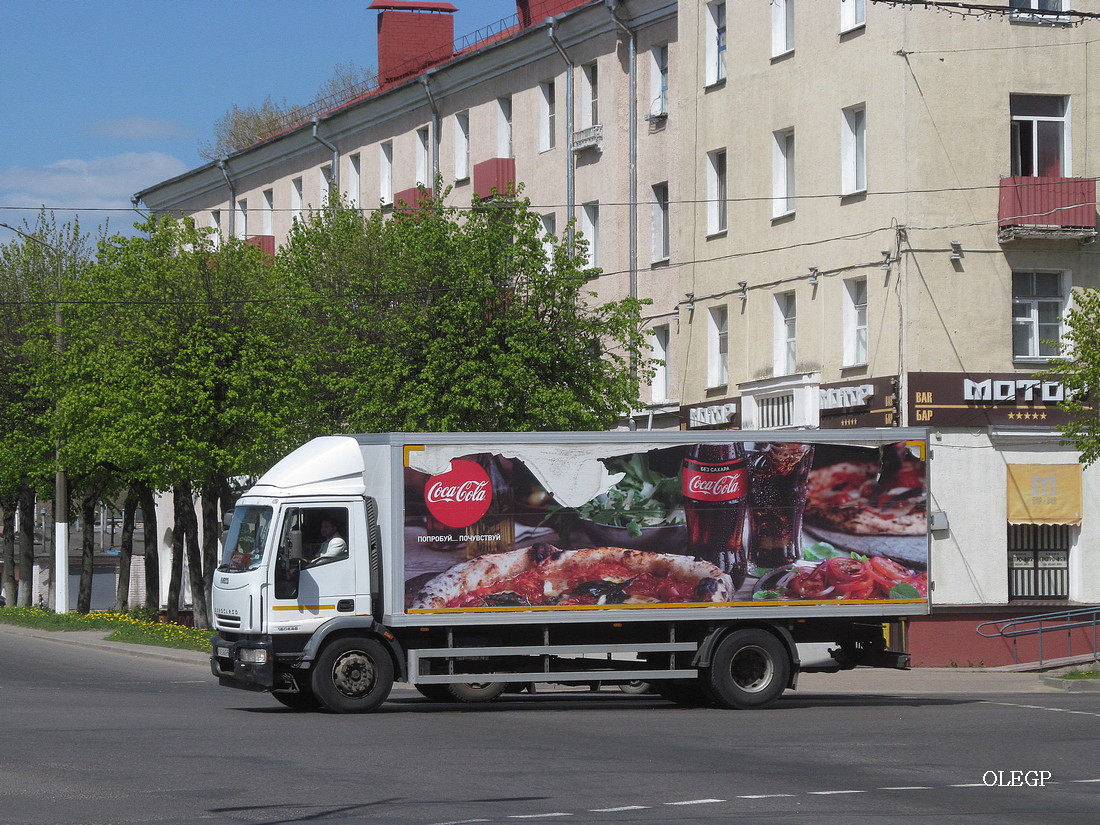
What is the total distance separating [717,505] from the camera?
64.0 ft

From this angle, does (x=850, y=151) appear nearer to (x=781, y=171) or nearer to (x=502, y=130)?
(x=781, y=171)

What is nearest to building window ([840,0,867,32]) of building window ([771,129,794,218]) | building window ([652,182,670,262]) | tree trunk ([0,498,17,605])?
building window ([771,129,794,218])

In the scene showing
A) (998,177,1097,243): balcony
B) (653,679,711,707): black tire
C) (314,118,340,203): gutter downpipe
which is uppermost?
(314,118,340,203): gutter downpipe

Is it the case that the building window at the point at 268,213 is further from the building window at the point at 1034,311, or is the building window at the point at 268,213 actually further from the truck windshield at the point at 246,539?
the truck windshield at the point at 246,539

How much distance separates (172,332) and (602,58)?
12154 mm

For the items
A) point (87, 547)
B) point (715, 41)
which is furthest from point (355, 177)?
point (715, 41)

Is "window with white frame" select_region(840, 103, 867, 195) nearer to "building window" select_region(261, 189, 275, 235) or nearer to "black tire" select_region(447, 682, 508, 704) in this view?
"black tire" select_region(447, 682, 508, 704)

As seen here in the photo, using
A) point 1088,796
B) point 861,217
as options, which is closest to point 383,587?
point 1088,796

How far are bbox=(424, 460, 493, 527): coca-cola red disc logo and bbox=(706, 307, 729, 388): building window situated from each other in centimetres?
1856

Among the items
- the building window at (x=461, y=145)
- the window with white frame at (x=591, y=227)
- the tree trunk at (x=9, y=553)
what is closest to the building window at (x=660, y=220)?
the window with white frame at (x=591, y=227)

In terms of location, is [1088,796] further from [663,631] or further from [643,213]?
[643,213]

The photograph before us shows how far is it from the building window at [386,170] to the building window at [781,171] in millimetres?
18250

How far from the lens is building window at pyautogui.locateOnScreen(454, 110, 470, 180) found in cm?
4700

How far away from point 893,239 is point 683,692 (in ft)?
42.3
